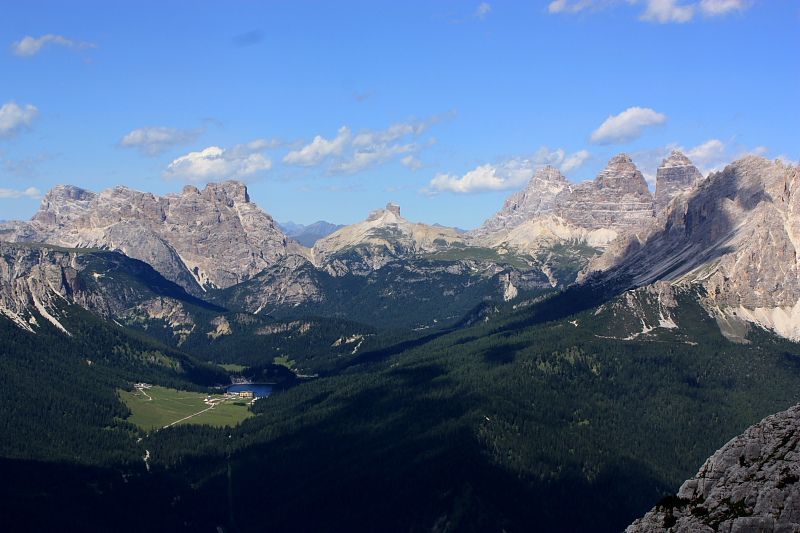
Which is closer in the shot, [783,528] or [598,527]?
[783,528]

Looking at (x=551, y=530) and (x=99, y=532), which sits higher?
(x=99, y=532)

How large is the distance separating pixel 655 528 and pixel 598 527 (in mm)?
125995

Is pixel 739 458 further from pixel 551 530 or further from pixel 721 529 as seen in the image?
pixel 551 530

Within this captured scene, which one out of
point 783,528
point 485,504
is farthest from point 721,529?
point 485,504

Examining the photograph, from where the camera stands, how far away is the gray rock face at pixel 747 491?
224 feet

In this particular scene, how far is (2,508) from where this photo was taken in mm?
191875

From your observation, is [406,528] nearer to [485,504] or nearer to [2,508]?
[485,504]

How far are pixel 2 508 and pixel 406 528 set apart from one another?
8985 cm

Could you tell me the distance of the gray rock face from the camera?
68.3 metres

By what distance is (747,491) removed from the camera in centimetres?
7312

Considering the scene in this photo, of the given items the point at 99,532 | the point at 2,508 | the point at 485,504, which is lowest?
the point at 485,504

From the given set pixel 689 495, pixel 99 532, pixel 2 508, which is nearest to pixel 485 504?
pixel 99 532

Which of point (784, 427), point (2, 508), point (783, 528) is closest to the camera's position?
point (783, 528)

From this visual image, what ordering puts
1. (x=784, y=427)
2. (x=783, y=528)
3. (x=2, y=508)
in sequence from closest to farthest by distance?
1. (x=783, y=528)
2. (x=784, y=427)
3. (x=2, y=508)
